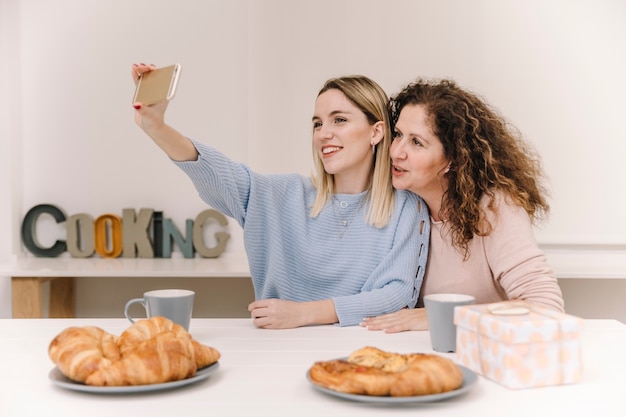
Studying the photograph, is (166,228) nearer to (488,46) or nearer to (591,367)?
(488,46)

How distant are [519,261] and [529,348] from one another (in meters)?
0.72

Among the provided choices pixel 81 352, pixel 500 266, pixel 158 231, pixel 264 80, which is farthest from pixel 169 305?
pixel 264 80

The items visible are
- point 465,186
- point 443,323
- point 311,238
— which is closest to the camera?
point 443,323

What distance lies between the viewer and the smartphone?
133 cm

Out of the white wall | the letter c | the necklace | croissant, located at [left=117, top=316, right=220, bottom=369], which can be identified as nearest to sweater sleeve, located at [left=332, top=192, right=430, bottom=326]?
the necklace

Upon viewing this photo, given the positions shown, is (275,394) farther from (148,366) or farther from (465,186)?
(465,186)

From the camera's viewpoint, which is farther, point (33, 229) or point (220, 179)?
point (33, 229)

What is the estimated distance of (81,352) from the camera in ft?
3.49

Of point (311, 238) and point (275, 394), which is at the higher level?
point (311, 238)

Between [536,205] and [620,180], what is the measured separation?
1712mm

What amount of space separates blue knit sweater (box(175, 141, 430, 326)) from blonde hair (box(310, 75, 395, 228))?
0.03m

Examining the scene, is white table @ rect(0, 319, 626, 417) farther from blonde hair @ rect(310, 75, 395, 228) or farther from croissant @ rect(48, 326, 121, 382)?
blonde hair @ rect(310, 75, 395, 228)

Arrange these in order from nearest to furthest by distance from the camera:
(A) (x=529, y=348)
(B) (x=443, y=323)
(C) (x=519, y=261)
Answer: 1. (A) (x=529, y=348)
2. (B) (x=443, y=323)
3. (C) (x=519, y=261)

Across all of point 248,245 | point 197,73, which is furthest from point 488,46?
point 248,245
